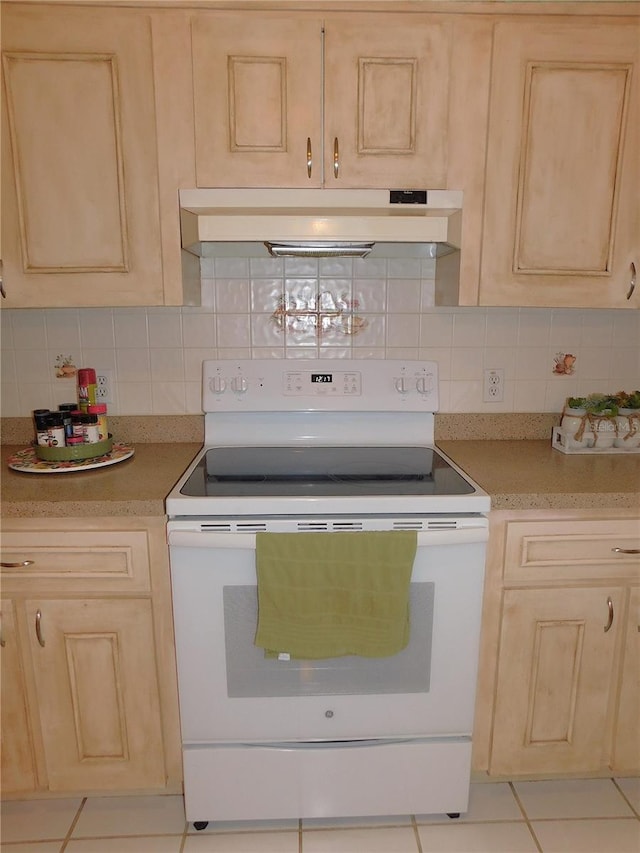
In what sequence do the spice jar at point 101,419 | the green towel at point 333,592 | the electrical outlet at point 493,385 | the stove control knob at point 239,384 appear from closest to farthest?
the green towel at point 333,592 → the spice jar at point 101,419 → the stove control knob at point 239,384 → the electrical outlet at point 493,385

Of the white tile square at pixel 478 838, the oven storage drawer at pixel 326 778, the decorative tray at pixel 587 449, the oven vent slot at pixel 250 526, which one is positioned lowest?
the white tile square at pixel 478 838

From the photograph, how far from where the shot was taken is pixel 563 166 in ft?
4.94

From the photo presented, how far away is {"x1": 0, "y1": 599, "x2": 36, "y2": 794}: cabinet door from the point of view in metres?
1.41

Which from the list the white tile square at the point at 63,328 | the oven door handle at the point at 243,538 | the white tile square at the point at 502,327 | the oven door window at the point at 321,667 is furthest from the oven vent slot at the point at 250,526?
the white tile square at the point at 502,327

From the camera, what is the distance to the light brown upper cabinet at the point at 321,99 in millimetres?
1413

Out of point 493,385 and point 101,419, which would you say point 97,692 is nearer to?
point 101,419

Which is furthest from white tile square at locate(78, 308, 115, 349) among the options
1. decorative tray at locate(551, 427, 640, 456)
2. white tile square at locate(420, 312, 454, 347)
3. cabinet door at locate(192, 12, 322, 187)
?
decorative tray at locate(551, 427, 640, 456)

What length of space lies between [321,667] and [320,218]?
114 centimetres

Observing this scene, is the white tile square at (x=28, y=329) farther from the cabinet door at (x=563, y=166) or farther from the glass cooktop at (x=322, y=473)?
the cabinet door at (x=563, y=166)

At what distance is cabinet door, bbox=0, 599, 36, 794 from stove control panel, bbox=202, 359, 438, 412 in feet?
2.71

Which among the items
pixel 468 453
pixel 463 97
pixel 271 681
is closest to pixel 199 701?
pixel 271 681

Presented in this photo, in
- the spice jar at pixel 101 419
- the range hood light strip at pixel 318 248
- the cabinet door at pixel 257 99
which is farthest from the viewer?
the spice jar at pixel 101 419

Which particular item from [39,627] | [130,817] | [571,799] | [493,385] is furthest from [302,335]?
[571,799]

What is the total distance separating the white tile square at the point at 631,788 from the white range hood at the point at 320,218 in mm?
1637
